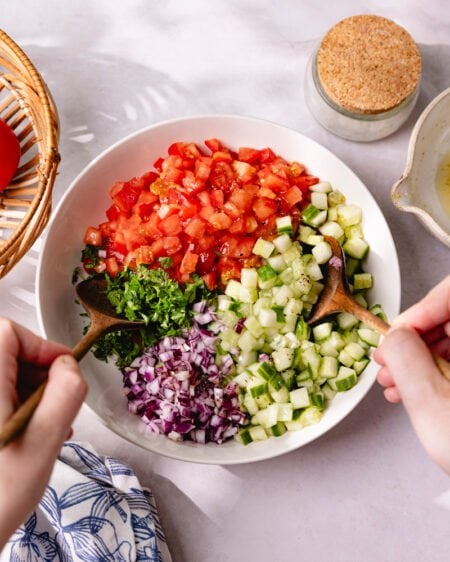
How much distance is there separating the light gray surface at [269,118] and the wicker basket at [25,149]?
11cm

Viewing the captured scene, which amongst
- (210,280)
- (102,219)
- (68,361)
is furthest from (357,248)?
(68,361)

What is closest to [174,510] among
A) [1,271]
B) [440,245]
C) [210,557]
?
[210,557]

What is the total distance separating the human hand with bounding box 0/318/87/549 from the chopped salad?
0.56 m

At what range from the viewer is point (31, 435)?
1.06 metres

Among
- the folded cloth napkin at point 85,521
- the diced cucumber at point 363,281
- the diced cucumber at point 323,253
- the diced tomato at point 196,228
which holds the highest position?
the diced tomato at point 196,228

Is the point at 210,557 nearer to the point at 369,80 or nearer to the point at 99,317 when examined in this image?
the point at 99,317

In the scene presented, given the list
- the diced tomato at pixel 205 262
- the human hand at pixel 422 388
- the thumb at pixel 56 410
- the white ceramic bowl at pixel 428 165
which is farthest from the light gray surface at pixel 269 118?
the thumb at pixel 56 410

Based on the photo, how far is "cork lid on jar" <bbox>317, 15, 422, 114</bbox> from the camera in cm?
182

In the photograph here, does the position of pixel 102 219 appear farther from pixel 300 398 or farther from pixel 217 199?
pixel 300 398

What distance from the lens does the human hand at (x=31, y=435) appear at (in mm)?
1047

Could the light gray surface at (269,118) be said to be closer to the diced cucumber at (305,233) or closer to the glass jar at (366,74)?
the glass jar at (366,74)

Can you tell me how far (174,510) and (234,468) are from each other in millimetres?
206

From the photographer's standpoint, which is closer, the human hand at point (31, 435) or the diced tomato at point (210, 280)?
the human hand at point (31, 435)

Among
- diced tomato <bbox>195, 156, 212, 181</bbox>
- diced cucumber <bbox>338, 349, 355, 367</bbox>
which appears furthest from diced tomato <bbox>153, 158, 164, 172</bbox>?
diced cucumber <bbox>338, 349, 355, 367</bbox>
